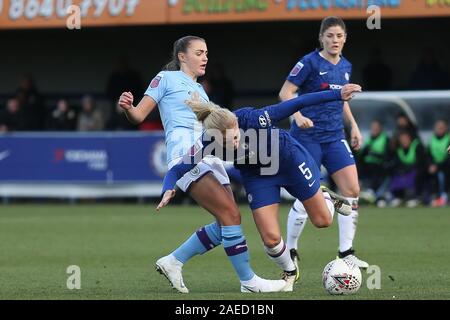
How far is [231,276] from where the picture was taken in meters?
10.4

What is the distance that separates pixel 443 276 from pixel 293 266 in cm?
149

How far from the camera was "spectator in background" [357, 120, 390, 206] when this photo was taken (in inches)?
809

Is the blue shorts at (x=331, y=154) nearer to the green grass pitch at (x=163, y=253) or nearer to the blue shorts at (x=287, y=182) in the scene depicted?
the green grass pitch at (x=163, y=253)

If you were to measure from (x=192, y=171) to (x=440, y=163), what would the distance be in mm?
11877

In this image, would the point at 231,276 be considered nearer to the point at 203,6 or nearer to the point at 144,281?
the point at 144,281

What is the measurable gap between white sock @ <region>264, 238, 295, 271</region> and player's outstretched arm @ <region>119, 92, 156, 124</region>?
4.60ft

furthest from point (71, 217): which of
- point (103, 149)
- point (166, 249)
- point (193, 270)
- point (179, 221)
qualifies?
point (193, 270)

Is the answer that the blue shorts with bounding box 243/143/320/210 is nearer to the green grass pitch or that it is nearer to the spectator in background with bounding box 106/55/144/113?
the green grass pitch

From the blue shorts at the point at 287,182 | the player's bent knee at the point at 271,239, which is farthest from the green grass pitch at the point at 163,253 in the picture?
the blue shorts at the point at 287,182

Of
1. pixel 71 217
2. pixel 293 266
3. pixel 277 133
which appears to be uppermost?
pixel 277 133

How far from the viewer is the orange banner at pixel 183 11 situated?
69.0ft

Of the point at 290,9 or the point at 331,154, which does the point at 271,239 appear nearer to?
the point at 331,154

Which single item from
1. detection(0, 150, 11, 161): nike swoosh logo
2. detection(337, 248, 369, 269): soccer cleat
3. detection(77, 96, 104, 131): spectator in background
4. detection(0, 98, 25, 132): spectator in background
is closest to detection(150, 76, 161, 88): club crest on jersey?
detection(337, 248, 369, 269): soccer cleat

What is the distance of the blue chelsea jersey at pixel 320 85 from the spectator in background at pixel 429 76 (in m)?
11.6
